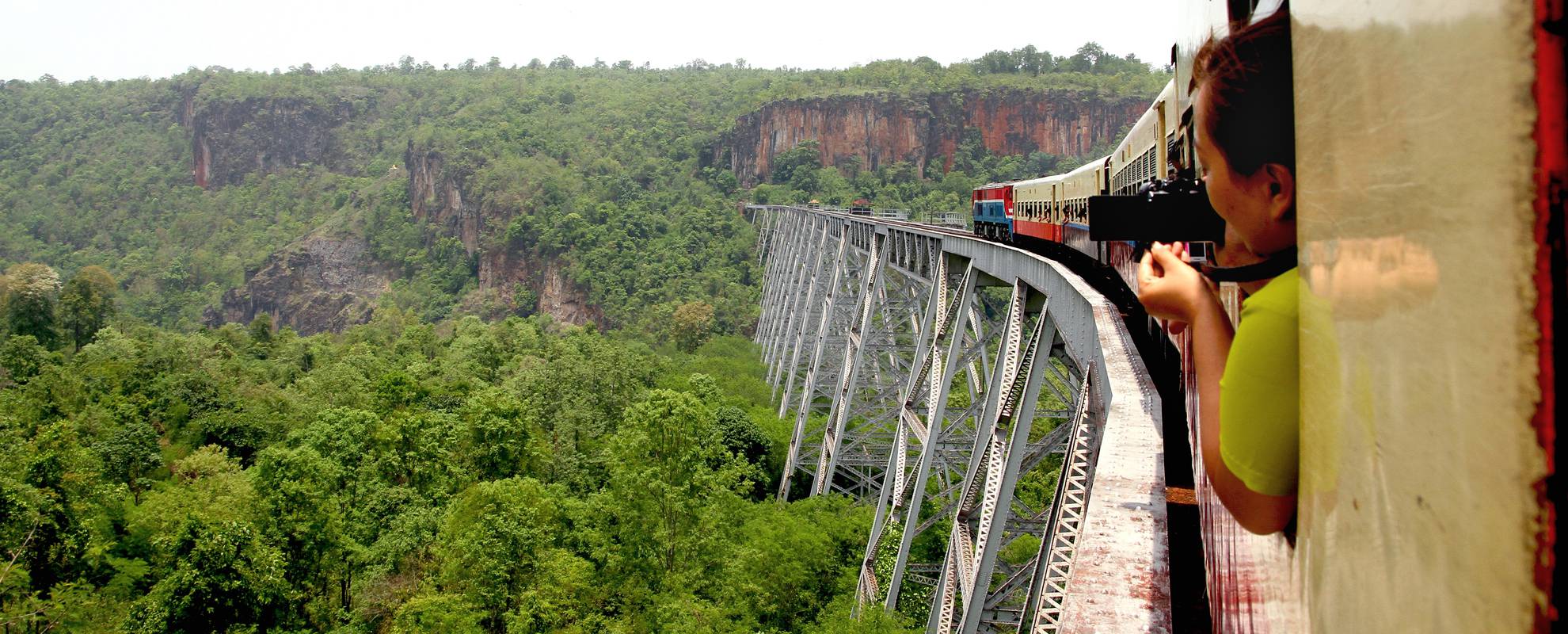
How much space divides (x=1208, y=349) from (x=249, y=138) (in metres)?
151

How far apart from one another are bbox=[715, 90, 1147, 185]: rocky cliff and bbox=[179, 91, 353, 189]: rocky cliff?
237 ft

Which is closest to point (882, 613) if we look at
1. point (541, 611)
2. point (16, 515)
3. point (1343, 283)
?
point (541, 611)

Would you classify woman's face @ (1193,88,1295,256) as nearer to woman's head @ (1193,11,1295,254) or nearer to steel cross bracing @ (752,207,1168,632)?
woman's head @ (1193,11,1295,254)

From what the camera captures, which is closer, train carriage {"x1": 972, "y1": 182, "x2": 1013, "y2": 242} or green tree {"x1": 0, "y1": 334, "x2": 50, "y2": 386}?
train carriage {"x1": 972, "y1": 182, "x2": 1013, "y2": 242}

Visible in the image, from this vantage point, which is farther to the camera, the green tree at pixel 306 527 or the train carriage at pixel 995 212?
the train carriage at pixel 995 212

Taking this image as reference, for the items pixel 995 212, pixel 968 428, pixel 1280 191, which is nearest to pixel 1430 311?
pixel 1280 191

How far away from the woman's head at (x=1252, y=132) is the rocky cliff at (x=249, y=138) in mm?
Result: 149048

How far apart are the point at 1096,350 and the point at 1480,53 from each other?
6652 mm

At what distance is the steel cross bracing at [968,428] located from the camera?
6.89 m

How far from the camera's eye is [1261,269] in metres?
1.77

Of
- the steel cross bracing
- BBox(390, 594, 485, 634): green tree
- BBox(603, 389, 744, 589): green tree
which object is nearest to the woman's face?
the steel cross bracing

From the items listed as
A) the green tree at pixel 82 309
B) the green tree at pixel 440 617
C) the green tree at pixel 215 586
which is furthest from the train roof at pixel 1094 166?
the green tree at pixel 82 309

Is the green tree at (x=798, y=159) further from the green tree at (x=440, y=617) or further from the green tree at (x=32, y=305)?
the green tree at (x=440, y=617)

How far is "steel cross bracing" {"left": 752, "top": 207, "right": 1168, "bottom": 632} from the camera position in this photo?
6.89m
